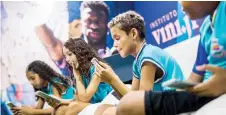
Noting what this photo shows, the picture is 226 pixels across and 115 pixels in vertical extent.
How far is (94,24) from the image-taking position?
56.8 inches

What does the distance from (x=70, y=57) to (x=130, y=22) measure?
0.35 metres

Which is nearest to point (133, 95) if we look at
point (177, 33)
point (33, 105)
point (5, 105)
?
point (177, 33)

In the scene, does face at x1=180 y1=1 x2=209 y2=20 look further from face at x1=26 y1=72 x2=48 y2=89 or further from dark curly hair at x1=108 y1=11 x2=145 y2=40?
face at x1=26 y1=72 x2=48 y2=89

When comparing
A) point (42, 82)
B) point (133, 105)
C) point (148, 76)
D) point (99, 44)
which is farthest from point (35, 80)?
point (133, 105)

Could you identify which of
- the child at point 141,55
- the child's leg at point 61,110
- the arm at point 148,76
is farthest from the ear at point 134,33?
the child's leg at point 61,110

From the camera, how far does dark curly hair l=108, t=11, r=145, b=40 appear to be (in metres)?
1.21

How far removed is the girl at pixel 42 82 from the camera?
147cm

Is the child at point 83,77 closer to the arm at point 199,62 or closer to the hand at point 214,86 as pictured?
the arm at point 199,62

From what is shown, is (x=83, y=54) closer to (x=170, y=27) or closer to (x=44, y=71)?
(x=44, y=71)

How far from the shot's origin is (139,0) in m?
1.36

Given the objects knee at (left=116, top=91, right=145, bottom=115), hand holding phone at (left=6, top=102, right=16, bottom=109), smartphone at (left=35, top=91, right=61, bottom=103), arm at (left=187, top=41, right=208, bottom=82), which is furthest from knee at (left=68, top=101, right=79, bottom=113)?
knee at (left=116, top=91, right=145, bottom=115)

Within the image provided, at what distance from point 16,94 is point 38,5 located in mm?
420

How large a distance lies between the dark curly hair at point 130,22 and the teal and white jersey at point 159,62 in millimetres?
70

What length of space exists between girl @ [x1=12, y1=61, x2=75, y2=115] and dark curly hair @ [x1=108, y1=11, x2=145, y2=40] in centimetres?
36
